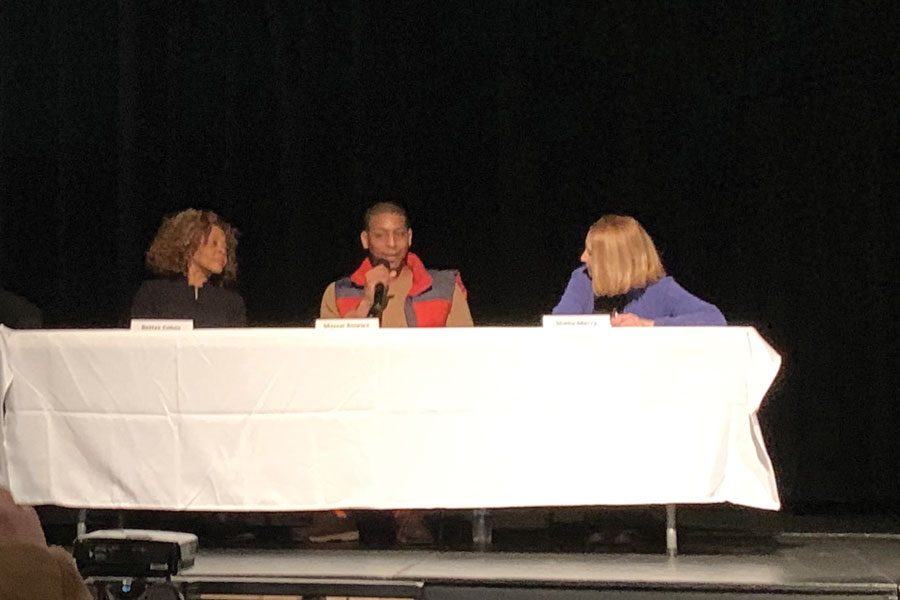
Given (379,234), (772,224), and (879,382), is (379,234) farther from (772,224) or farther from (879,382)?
(879,382)

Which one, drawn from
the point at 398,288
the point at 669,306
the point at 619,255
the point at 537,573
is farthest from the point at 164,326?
the point at 669,306

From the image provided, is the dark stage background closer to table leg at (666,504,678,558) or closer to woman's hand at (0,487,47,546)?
table leg at (666,504,678,558)

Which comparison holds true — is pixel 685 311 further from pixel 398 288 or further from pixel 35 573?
pixel 35 573

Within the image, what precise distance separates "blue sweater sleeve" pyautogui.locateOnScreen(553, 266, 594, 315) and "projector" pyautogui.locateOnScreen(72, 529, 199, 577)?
1421 millimetres

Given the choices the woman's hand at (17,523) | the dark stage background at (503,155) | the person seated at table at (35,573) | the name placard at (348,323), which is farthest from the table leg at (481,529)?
the person seated at table at (35,573)

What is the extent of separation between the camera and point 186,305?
3.86 m

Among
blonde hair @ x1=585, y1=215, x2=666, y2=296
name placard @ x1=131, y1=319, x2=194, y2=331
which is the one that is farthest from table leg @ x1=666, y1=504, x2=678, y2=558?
name placard @ x1=131, y1=319, x2=194, y2=331

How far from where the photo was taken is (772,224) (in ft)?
15.1

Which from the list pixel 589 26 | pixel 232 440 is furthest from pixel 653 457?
pixel 589 26

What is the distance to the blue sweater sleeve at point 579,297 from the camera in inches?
149

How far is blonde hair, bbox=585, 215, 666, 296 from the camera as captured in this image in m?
3.55

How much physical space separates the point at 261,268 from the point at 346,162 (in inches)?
22.2

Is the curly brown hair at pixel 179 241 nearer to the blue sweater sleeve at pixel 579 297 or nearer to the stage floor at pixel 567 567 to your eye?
the stage floor at pixel 567 567

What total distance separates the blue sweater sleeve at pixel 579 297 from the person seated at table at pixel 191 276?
1.03m
